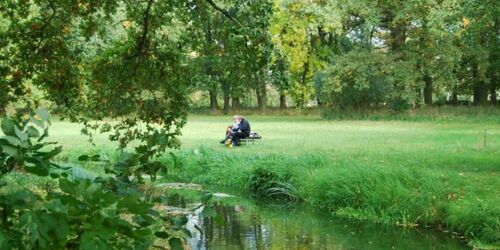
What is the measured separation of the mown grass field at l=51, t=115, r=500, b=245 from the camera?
12.6 meters

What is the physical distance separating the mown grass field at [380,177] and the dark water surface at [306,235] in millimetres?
531

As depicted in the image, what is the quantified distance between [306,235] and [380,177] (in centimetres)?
290

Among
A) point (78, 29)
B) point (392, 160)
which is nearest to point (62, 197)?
point (78, 29)

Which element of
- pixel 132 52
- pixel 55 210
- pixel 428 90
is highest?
pixel 132 52

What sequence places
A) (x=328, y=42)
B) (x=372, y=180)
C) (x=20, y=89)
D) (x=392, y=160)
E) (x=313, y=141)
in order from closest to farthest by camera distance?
1. (x=20, y=89)
2. (x=372, y=180)
3. (x=392, y=160)
4. (x=313, y=141)
5. (x=328, y=42)

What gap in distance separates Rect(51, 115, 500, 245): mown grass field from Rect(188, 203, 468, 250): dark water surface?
0.53 meters

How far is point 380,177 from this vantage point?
14.3 meters

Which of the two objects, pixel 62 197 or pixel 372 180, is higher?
pixel 62 197

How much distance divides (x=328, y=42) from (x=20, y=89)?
48157 millimetres

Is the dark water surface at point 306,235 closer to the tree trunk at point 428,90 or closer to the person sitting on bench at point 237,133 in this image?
the person sitting on bench at point 237,133

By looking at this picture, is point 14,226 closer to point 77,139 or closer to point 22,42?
point 22,42

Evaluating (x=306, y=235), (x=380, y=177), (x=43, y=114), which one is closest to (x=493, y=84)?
(x=380, y=177)

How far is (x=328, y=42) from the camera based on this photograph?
54312mm

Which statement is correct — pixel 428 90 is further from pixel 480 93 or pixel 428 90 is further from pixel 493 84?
pixel 493 84
